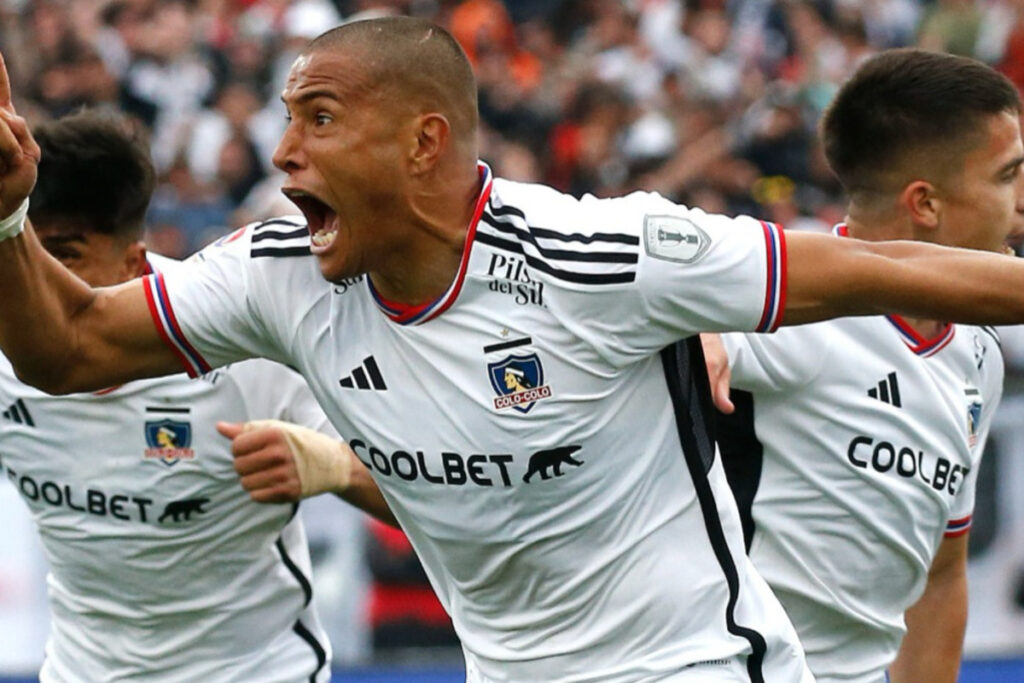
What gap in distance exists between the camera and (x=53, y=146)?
204 inches

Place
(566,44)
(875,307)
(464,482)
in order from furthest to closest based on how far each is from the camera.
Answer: (566,44), (464,482), (875,307)

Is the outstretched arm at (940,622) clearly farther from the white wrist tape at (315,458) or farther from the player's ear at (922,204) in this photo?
the white wrist tape at (315,458)

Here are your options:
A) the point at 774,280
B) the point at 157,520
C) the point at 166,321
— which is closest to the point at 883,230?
the point at 774,280

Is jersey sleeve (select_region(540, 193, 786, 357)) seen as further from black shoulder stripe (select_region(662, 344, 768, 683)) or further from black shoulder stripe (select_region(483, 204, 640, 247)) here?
black shoulder stripe (select_region(662, 344, 768, 683))

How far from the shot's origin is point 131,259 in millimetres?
5129

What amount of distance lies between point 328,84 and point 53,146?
164 cm

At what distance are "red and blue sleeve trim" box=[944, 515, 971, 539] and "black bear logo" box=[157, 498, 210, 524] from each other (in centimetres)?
226

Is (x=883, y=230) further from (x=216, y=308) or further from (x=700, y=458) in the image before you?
(x=216, y=308)

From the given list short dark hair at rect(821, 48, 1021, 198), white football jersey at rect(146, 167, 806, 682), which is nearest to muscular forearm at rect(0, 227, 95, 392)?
white football jersey at rect(146, 167, 806, 682)

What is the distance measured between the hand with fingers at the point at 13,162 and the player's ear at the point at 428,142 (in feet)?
2.75

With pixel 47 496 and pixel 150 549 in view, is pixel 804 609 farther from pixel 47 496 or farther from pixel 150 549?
pixel 47 496

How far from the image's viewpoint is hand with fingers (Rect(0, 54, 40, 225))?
3.70 meters

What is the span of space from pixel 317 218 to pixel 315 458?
1064 millimetres

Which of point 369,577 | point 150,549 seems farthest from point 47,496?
point 369,577
